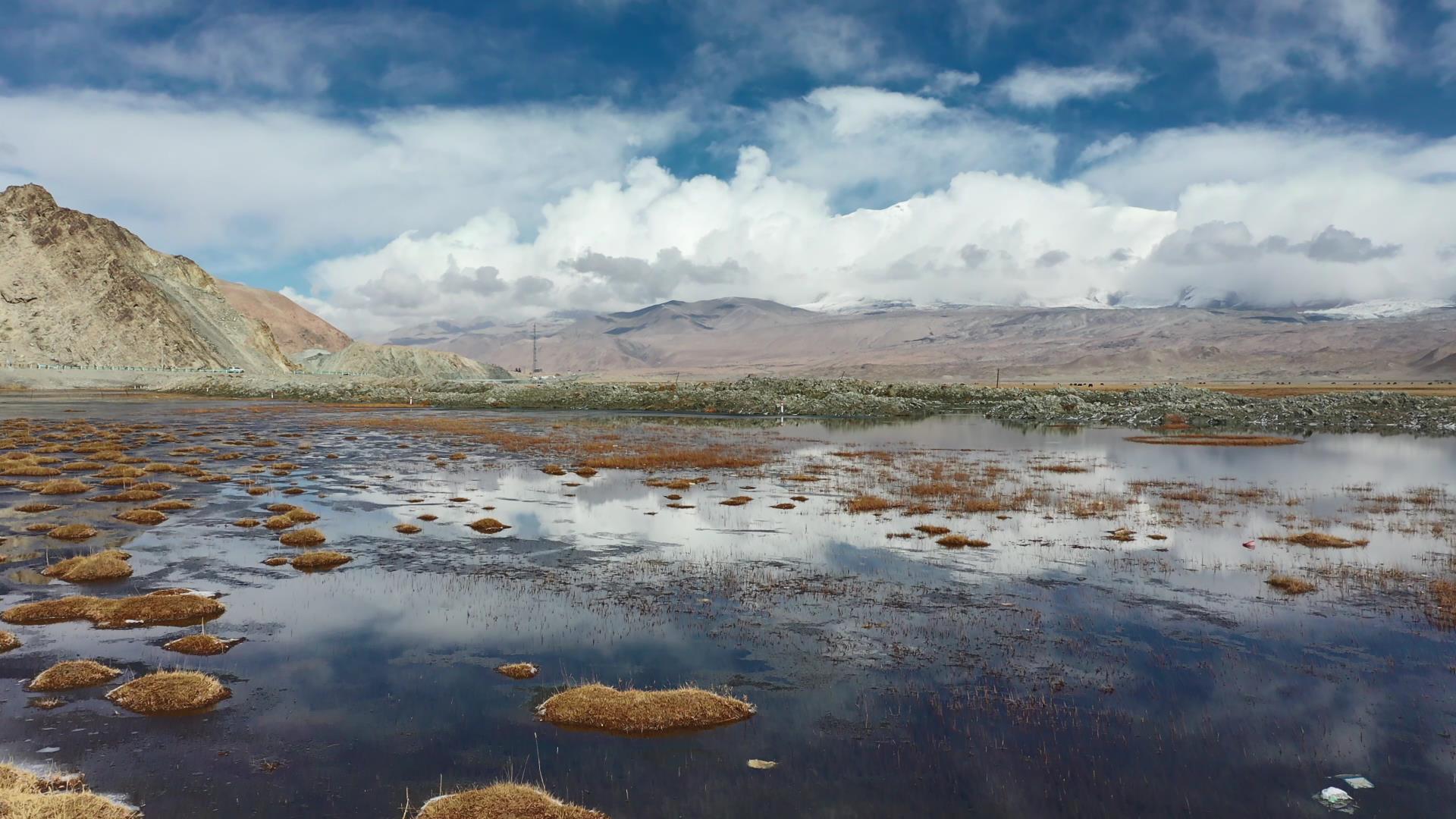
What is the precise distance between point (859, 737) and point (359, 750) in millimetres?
7427

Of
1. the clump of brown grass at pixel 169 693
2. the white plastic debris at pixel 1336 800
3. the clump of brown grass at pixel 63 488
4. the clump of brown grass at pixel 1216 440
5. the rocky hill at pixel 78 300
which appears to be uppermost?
the rocky hill at pixel 78 300

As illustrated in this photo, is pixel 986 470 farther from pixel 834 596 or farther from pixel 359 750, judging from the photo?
pixel 359 750

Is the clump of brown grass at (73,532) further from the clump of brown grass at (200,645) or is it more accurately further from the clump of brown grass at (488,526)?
the clump of brown grass at (200,645)

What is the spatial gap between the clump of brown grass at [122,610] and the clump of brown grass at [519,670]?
25.5 ft

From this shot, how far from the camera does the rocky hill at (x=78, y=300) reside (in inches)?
5630

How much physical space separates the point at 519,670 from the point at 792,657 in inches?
203

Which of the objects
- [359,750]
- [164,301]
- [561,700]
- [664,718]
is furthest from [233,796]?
[164,301]

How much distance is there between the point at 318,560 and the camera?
73.7ft

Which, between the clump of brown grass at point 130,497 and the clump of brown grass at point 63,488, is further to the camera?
the clump of brown grass at point 63,488

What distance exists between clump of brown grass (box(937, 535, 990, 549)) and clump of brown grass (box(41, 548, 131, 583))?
22917 millimetres

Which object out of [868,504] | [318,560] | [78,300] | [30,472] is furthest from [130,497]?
[78,300]

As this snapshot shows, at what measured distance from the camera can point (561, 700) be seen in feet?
43.8

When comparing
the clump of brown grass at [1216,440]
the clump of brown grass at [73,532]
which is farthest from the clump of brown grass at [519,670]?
the clump of brown grass at [1216,440]

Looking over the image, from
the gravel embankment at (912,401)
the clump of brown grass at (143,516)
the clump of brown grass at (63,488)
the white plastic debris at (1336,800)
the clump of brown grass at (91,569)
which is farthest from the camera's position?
the gravel embankment at (912,401)
